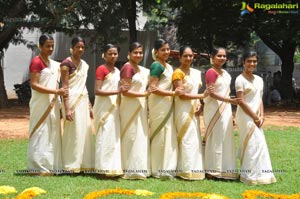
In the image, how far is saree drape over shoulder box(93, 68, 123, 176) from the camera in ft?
19.9

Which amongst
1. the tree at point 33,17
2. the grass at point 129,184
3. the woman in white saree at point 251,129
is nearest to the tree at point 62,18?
the tree at point 33,17

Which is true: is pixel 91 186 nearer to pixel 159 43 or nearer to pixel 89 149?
pixel 89 149

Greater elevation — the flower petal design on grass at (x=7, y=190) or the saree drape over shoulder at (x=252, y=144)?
the saree drape over shoulder at (x=252, y=144)

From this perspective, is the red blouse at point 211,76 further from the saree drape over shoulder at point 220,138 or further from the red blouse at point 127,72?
the red blouse at point 127,72

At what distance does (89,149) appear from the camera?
6352 millimetres

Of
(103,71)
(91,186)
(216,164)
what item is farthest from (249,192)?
(103,71)

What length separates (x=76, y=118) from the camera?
6.23 meters

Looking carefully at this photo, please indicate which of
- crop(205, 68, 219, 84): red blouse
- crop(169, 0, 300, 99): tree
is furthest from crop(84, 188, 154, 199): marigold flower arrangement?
crop(169, 0, 300, 99): tree

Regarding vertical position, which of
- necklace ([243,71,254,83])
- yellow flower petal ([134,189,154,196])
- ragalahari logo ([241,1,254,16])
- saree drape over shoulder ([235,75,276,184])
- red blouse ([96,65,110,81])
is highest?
ragalahari logo ([241,1,254,16])

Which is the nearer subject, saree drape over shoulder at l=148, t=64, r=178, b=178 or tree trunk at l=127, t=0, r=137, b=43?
saree drape over shoulder at l=148, t=64, r=178, b=178

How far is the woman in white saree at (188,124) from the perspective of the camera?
6.08m

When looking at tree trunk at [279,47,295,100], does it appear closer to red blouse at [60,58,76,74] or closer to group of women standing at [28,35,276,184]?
group of women standing at [28,35,276,184]

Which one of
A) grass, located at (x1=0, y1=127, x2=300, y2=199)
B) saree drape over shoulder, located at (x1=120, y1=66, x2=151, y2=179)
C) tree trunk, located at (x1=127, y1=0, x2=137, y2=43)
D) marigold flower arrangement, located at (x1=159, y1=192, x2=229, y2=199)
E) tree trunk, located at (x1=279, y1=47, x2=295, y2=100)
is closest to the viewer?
marigold flower arrangement, located at (x1=159, y1=192, x2=229, y2=199)

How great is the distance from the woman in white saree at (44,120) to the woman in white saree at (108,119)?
61cm
